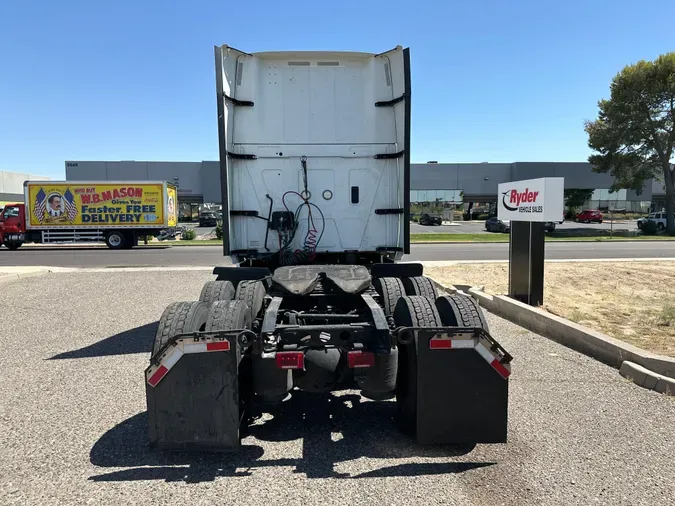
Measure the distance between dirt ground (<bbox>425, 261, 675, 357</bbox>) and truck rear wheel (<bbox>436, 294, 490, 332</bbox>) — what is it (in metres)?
3.38

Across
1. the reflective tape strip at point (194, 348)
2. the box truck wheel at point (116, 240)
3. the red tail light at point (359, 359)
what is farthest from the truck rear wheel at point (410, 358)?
the box truck wheel at point (116, 240)

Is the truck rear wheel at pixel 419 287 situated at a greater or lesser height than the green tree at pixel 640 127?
lesser

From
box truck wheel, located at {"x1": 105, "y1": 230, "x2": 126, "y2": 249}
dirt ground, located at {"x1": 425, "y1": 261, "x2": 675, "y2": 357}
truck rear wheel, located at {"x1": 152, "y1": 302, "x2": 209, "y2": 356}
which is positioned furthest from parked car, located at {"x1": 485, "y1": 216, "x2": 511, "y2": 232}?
truck rear wheel, located at {"x1": 152, "y1": 302, "x2": 209, "y2": 356}

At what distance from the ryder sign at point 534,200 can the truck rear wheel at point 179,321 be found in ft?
20.2

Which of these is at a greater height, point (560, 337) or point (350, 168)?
point (350, 168)

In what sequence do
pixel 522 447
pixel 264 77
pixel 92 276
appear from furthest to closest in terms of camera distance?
pixel 92 276 → pixel 264 77 → pixel 522 447

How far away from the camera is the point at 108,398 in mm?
4793

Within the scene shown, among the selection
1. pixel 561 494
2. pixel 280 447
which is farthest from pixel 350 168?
pixel 561 494

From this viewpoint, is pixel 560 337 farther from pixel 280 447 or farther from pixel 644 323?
pixel 280 447

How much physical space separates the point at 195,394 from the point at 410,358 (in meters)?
1.56

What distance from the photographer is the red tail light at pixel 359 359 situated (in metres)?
3.61

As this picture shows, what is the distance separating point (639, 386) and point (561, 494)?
2481mm

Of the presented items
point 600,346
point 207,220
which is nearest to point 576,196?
point 207,220

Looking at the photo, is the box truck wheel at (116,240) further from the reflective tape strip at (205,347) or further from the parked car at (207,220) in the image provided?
the reflective tape strip at (205,347)
